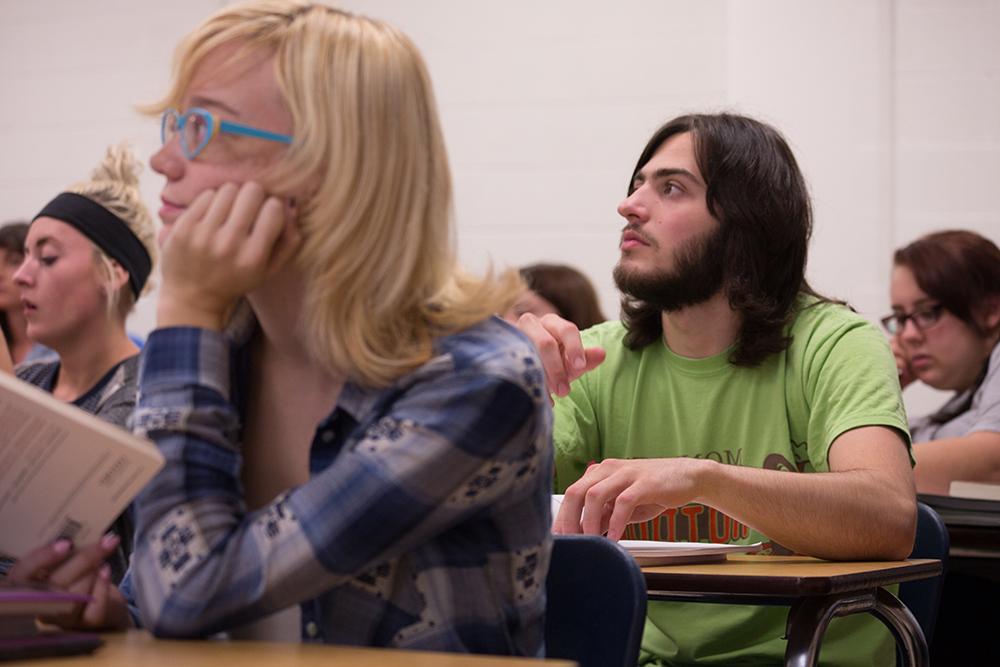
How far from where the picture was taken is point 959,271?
3.88 m

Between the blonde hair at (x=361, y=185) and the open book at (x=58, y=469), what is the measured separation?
0.68 ft

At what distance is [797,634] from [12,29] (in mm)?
5271

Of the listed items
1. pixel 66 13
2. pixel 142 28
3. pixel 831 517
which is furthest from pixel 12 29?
pixel 831 517

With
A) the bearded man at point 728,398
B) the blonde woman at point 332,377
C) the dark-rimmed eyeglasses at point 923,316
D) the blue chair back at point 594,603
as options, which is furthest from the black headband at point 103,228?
the dark-rimmed eyeglasses at point 923,316

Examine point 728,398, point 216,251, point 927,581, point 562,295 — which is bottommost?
point 562,295

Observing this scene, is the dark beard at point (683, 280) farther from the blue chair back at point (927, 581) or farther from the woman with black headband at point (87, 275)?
the woman with black headband at point (87, 275)

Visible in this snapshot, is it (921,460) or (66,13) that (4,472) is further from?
(66,13)

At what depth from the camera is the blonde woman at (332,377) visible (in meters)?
1.03

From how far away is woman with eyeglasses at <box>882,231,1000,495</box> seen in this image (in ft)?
12.5

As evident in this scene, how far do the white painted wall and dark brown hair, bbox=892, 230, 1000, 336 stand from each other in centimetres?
62

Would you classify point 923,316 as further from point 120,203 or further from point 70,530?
point 70,530

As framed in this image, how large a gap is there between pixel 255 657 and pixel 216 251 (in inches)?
14.3

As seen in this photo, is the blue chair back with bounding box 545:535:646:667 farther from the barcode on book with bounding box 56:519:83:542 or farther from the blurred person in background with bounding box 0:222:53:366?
the blurred person in background with bounding box 0:222:53:366

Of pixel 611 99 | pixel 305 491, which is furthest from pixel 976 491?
pixel 611 99
